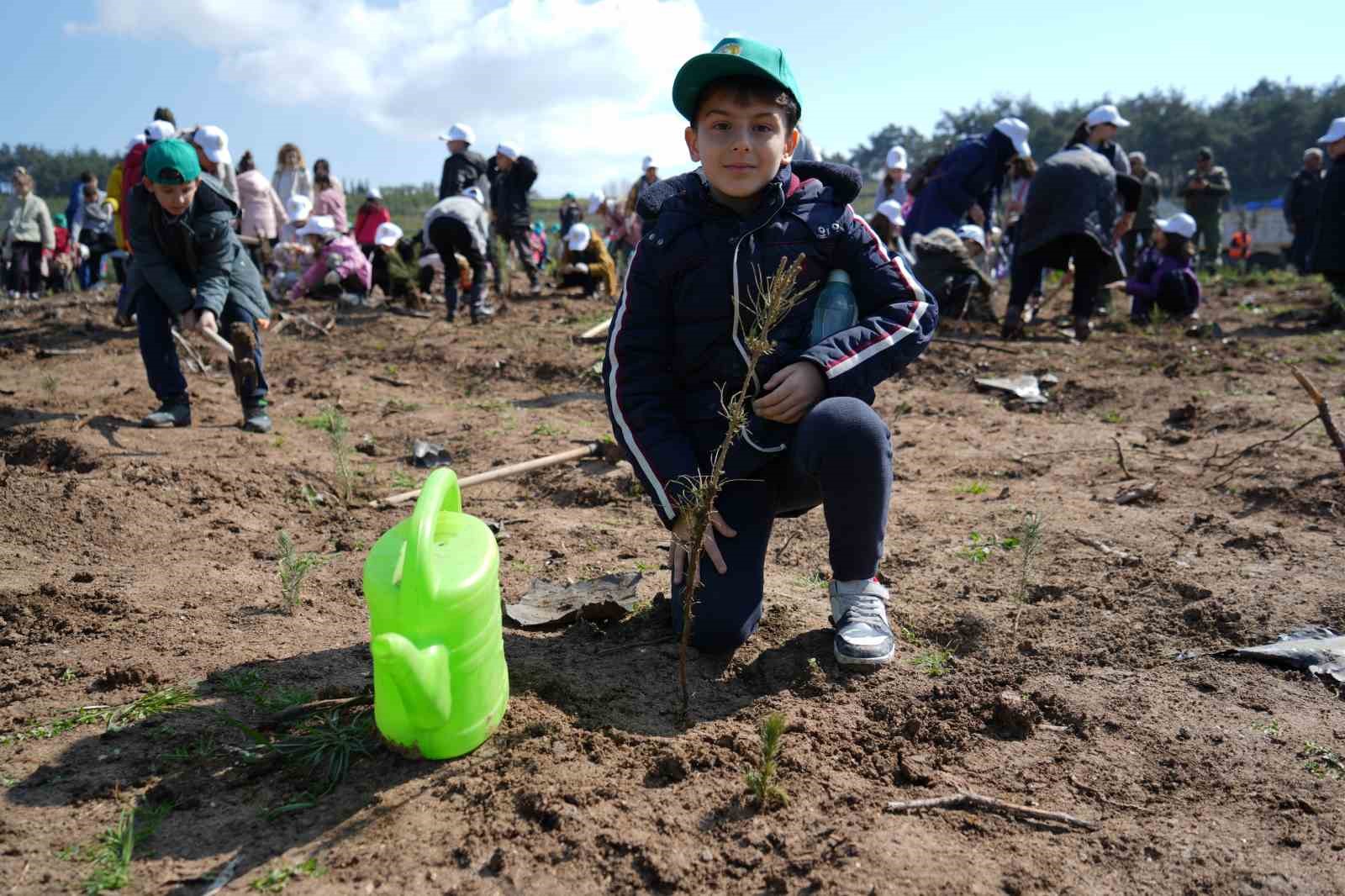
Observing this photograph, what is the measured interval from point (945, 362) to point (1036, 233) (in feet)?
4.85

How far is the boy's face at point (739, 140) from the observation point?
93.7 inches

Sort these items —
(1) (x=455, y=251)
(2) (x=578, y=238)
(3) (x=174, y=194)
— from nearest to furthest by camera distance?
(3) (x=174, y=194), (1) (x=455, y=251), (2) (x=578, y=238)

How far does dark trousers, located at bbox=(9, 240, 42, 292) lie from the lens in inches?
498

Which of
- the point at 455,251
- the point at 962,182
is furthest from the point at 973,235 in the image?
the point at 455,251

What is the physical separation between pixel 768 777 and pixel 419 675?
68cm

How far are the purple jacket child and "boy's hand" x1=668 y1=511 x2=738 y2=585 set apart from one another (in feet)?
28.8

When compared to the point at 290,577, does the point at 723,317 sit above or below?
above

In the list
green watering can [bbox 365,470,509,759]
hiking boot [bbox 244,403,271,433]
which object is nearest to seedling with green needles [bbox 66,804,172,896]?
green watering can [bbox 365,470,509,759]

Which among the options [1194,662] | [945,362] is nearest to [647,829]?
[1194,662]

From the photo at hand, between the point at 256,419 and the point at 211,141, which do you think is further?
the point at 211,141

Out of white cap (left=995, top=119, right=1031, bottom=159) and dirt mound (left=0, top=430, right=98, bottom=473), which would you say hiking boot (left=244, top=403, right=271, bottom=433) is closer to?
dirt mound (left=0, top=430, right=98, bottom=473)

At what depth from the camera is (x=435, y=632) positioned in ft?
5.71

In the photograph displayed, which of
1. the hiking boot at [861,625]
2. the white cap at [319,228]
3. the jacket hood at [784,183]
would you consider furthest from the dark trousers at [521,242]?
the hiking boot at [861,625]

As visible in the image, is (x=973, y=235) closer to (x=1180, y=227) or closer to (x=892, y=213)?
(x=892, y=213)
